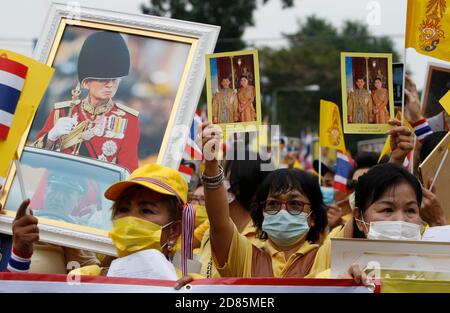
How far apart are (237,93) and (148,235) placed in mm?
881

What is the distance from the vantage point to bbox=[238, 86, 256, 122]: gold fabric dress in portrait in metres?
3.87

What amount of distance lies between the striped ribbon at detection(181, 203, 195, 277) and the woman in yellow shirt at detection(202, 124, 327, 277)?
9 centimetres

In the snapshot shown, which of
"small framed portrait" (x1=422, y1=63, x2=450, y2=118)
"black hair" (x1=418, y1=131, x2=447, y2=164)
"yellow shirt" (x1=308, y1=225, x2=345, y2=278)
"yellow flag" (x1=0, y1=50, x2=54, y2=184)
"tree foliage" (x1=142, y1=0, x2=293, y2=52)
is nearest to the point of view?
"yellow flag" (x1=0, y1=50, x2=54, y2=184)

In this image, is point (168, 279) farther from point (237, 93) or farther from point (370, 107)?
point (370, 107)

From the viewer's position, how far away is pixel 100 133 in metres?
3.98

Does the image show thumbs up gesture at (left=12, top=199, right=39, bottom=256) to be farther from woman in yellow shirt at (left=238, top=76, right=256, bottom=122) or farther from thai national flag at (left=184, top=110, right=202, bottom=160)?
woman in yellow shirt at (left=238, top=76, right=256, bottom=122)

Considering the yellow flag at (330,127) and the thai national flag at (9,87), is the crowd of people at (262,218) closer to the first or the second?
the thai national flag at (9,87)

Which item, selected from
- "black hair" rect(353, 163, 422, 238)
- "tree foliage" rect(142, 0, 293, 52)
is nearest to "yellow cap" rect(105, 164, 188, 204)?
"black hair" rect(353, 163, 422, 238)

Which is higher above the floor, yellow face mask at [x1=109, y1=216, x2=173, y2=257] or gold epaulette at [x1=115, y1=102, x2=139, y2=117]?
gold epaulette at [x1=115, y1=102, x2=139, y2=117]

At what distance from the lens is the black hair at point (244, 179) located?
4.84 m

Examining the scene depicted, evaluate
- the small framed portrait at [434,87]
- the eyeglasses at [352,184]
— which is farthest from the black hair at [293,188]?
the small framed portrait at [434,87]

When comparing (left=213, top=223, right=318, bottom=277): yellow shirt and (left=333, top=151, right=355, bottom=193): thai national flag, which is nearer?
(left=213, top=223, right=318, bottom=277): yellow shirt

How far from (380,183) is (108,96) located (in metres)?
1.36
